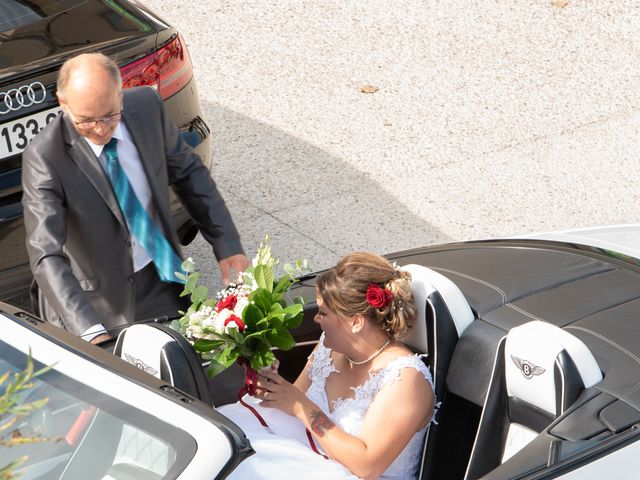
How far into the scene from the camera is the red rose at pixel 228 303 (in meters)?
3.17

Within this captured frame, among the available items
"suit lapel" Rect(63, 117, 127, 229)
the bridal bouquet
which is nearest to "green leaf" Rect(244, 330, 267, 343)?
the bridal bouquet

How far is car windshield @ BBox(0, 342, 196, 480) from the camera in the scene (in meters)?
2.38

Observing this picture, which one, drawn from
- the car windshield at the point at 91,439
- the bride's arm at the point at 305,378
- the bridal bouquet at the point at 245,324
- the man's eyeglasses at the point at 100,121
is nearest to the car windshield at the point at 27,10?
the man's eyeglasses at the point at 100,121

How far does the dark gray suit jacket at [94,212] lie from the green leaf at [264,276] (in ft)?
2.03

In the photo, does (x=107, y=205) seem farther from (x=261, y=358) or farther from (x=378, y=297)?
(x=378, y=297)

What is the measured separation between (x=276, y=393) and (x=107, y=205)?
3.32 feet

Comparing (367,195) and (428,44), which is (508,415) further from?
(428,44)

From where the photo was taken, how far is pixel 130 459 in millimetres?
2422

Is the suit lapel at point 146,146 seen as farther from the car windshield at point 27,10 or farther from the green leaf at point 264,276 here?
the car windshield at point 27,10

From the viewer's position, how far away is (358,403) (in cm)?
346

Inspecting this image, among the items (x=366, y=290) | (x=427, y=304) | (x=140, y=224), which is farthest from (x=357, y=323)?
(x=140, y=224)

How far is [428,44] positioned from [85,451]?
5694 millimetres

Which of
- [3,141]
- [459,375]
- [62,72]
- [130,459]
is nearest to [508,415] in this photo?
[459,375]

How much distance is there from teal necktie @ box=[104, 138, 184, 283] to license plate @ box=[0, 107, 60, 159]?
0.60 metres
